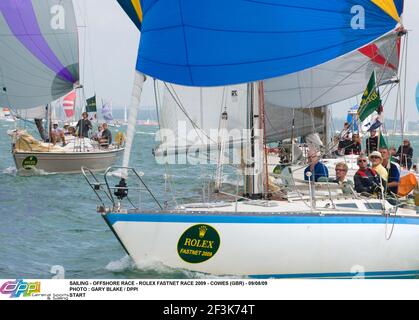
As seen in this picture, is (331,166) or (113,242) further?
(331,166)

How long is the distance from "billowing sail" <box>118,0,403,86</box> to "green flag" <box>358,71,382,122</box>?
83.8 inches

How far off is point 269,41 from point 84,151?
54.7ft

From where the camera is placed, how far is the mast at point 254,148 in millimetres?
11148

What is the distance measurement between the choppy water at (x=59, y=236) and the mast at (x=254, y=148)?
1.83m

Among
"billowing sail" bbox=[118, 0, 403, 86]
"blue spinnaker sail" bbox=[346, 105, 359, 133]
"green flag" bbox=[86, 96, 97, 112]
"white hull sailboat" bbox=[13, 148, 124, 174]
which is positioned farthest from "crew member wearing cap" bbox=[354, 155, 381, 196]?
"green flag" bbox=[86, 96, 97, 112]

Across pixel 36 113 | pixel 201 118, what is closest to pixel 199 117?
pixel 201 118

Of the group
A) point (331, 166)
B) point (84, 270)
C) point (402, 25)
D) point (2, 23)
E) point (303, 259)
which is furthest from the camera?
point (2, 23)

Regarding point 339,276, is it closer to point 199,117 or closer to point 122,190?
point 122,190

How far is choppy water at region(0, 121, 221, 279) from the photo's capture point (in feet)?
35.5

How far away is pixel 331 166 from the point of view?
18391mm

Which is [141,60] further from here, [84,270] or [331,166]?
[331,166]

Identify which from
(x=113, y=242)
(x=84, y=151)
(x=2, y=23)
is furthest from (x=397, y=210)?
(x=2, y=23)

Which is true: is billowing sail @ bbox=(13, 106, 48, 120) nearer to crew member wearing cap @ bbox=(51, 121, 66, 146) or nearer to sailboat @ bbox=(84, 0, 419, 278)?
crew member wearing cap @ bbox=(51, 121, 66, 146)

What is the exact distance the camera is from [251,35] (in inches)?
398
